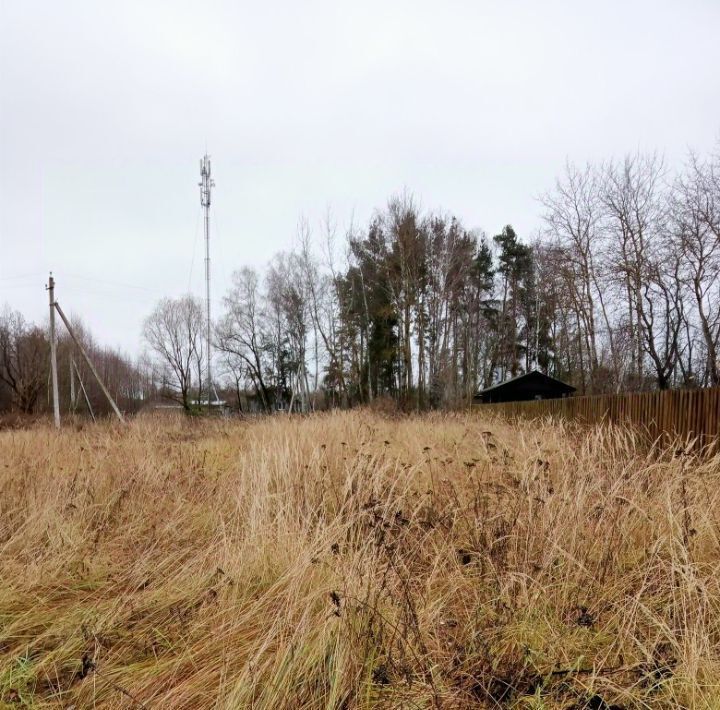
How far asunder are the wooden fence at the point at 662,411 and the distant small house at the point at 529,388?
9855 mm

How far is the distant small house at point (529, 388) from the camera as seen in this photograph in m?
18.8

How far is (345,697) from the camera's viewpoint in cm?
153

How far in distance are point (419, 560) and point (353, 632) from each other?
102cm

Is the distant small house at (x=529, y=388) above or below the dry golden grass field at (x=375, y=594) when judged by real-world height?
above

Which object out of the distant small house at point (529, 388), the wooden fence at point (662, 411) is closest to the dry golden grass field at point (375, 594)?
the wooden fence at point (662, 411)

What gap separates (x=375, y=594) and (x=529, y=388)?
60.6 feet

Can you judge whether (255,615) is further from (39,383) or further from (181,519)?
(39,383)

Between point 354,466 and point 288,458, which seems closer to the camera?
point 354,466

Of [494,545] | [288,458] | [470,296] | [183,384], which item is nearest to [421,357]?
[470,296]

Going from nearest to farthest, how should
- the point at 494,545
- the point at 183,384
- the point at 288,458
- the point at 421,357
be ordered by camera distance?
the point at 494,545, the point at 288,458, the point at 421,357, the point at 183,384

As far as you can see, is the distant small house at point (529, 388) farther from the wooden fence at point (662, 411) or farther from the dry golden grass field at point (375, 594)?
the dry golden grass field at point (375, 594)

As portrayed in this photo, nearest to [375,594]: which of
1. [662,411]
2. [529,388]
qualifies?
[662,411]

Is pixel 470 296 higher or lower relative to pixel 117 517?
higher

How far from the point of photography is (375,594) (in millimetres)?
1993
